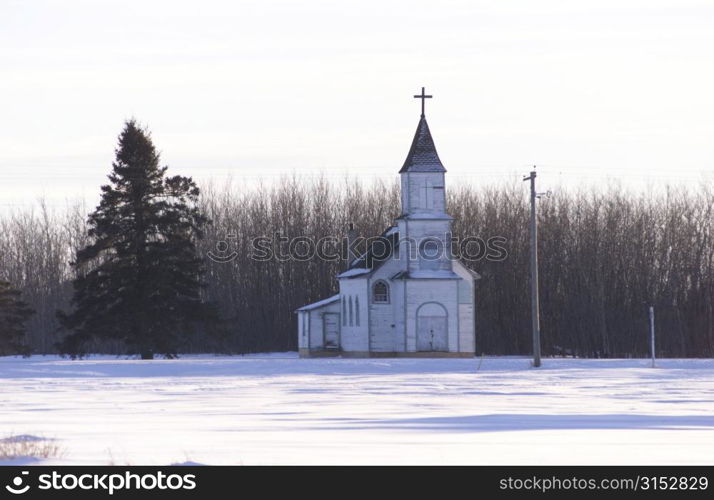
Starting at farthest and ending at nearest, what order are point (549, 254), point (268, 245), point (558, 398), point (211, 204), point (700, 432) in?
point (211, 204) < point (268, 245) < point (549, 254) < point (558, 398) < point (700, 432)

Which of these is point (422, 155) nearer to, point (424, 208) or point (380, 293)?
point (424, 208)

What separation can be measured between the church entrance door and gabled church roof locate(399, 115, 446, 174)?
6.15 metres

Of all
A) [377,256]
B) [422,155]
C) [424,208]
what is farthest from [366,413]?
[377,256]

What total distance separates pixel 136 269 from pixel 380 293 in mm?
11222

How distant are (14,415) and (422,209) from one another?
3668cm

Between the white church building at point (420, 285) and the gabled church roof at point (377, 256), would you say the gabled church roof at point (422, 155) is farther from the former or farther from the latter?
the gabled church roof at point (377, 256)

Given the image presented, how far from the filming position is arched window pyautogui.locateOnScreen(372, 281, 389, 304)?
6512cm

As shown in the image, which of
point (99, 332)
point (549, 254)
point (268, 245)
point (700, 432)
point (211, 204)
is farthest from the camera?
point (211, 204)

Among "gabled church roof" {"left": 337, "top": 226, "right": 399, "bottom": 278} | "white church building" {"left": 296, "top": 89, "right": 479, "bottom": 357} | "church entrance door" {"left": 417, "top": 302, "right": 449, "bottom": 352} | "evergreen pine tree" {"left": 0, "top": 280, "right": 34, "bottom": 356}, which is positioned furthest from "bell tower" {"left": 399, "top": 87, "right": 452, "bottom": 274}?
"evergreen pine tree" {"left": 0, "top": 280, "right": 34, "bottom": 356}
